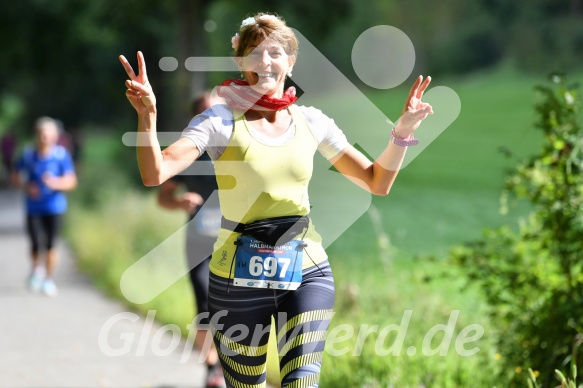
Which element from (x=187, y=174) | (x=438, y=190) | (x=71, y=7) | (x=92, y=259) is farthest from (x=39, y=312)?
(x=438, y=190)

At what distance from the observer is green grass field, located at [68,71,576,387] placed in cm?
613

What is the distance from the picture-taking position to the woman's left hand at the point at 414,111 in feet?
12.4

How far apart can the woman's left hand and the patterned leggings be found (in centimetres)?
66

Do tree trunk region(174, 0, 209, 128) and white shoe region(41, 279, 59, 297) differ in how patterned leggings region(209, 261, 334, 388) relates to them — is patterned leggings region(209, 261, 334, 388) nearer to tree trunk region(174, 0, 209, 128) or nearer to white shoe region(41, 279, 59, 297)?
white shoe region(41, 279, 59, 297)

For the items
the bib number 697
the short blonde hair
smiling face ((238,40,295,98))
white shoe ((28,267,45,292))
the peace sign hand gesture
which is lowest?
white shoe ((28,267,45,292))

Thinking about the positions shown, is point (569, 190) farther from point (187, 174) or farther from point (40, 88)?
point (40, 88)

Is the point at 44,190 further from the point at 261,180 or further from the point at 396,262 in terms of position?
the point at 261,180

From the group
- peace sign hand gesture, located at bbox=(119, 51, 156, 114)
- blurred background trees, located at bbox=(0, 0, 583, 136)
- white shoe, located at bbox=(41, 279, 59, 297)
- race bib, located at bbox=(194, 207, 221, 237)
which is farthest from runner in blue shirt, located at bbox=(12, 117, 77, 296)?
peace sign hand gesture, located at bbox=(119, 51, 156, 114)

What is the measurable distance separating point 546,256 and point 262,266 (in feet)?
8.87

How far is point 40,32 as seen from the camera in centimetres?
2498

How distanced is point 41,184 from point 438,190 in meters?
18.6

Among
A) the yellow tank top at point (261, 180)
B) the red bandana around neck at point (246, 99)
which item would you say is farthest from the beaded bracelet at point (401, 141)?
the red bandana around neck at point (246, 99)

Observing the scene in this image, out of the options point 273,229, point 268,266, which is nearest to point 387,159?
point 273,229

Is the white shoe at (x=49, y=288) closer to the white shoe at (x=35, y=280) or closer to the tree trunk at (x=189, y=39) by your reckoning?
the white shoe at (x=35, y=280)
